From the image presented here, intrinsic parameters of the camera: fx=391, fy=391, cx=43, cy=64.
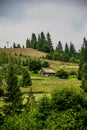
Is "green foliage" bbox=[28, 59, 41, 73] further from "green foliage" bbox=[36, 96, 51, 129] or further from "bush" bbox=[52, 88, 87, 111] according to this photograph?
"green foliage" bbox=[36, 96, 51, 129]

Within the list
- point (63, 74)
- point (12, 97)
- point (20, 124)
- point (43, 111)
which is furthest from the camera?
point (63, 74)

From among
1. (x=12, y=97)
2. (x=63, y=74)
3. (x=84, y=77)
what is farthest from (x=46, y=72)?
(x=12, y=97)

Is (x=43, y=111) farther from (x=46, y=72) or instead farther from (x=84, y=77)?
(x=46, y=72)

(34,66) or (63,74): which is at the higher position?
(34,66)

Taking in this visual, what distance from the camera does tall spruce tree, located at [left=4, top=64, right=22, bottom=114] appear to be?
84.8 metres

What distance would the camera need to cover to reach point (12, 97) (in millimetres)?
89375

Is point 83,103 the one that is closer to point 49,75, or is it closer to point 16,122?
point 16,122

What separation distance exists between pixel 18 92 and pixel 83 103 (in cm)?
2335

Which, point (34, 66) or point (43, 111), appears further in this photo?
point (34, 66)

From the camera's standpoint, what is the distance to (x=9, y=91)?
9038 centimetres

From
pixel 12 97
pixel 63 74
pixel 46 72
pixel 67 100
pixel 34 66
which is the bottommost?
pixel 12 97

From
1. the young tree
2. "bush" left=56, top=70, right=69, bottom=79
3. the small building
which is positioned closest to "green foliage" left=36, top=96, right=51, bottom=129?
"bush" left=56, top=70, right=69, bottom=79

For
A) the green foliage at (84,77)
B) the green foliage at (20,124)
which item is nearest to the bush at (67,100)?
the green foliage at (20,124)

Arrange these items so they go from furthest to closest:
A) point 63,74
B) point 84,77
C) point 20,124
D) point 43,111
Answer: point 63,74, point 84,77, point 43,111, point 20,124
